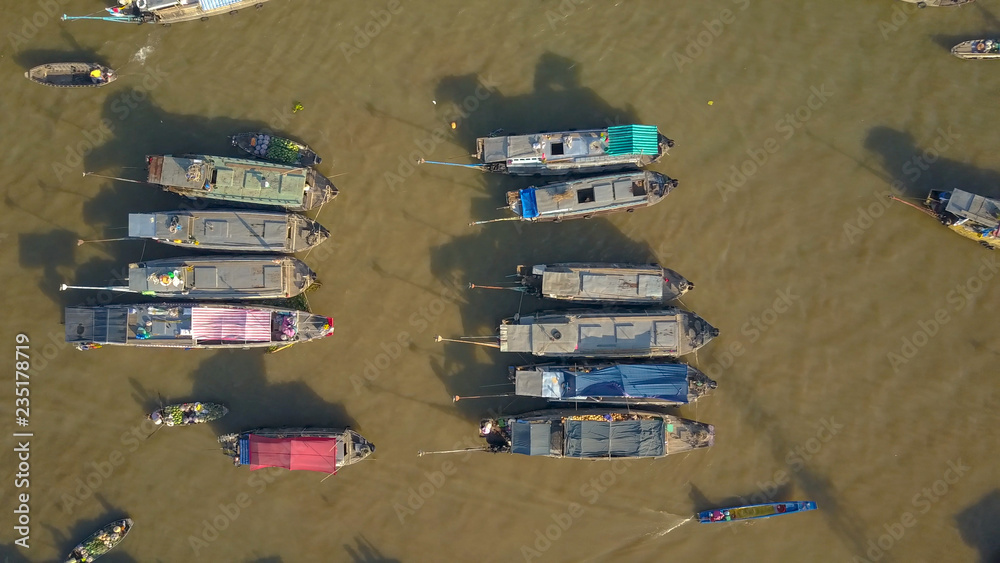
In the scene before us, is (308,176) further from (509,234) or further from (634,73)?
(634,73)

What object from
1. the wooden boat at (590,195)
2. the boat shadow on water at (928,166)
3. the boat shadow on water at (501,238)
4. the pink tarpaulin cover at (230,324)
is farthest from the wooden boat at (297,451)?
the boat shadow on water at (928,166)

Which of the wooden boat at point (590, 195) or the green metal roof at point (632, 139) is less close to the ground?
the green metal roof at point (632, 139)

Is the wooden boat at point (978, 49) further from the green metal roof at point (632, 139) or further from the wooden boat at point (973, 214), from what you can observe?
the green metal roof at point (632, 139)

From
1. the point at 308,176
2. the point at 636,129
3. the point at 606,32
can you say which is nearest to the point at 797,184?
the point at 636,129

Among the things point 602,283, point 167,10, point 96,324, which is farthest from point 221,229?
point 602,283

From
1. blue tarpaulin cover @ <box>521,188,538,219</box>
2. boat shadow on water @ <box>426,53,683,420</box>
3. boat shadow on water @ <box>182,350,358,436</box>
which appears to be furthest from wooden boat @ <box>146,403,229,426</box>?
blue tarpaulin cover @ <box>521,188,538,219</box>
